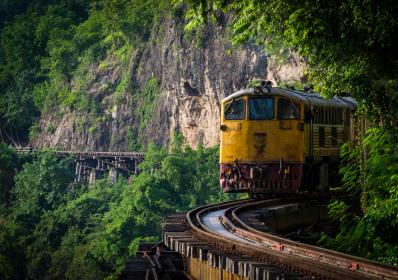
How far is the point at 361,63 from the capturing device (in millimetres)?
16594

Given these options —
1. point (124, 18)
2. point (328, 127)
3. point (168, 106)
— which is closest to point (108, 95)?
point (124, 18)

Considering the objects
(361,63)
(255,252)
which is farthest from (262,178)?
(255,252)

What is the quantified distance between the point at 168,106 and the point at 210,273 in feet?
140

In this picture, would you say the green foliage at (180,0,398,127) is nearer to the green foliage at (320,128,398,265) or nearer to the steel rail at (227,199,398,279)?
the green foliage at (320,128,398,265)

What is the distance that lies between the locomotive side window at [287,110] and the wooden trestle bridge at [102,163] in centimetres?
3237

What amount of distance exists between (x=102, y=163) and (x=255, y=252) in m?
48.4

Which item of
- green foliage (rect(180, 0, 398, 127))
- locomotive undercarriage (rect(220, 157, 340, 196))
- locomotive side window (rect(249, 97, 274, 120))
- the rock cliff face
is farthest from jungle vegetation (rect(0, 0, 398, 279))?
locomotive undercarriage (rect(220, 157, 340, 196))

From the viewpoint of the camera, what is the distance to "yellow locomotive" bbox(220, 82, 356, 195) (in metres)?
22.2

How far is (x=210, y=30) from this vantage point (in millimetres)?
51688

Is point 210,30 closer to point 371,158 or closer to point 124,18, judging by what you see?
point 124,18

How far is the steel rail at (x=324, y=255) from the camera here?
1016 cm

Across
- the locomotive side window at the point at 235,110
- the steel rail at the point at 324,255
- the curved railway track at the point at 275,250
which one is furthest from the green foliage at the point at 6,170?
the steel rail at the point at 324,255

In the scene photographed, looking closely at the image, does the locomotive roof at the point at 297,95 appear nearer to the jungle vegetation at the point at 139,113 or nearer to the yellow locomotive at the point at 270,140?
the yellow locomotive at the point at 270,140

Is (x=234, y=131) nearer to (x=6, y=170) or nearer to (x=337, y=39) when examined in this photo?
(x=337, y=39)
